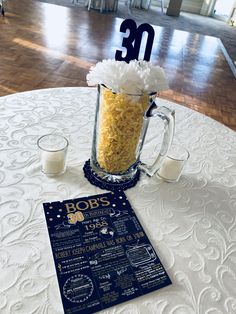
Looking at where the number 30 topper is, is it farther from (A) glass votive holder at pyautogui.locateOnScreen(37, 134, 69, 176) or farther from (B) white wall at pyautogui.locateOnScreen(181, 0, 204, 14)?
(B) white wall at pyautogui.locateOnScreen(181, 0, 204, 14)

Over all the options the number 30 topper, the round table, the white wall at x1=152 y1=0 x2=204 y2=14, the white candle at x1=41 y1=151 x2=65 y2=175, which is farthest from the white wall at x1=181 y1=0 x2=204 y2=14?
the white candle at x1=41 y1=151 x2=65 y2=175

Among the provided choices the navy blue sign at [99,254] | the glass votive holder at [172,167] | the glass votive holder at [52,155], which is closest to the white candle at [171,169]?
the glass votive holder at [172,167]

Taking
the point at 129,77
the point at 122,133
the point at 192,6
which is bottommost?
the point at 192,6

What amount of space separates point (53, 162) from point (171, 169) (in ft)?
1.00

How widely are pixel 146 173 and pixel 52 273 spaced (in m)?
0.37

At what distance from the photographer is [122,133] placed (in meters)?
0.69

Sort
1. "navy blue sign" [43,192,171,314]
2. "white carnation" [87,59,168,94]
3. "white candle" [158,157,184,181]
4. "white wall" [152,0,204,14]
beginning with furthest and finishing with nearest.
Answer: "white wall" [152,0,204,14] → "white candle" [158,157,184,181] → "white carnation" [87,59,168,94] → "navy blue sign" [43,192,171,314]

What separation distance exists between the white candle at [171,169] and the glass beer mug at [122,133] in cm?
4

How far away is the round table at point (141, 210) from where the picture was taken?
0.53 m

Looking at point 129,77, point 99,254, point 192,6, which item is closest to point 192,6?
point 192,6

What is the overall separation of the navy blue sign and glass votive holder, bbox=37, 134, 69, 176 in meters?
0.10

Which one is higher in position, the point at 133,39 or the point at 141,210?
the point at 133,39

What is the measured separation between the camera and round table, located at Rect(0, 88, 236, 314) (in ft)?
1.73

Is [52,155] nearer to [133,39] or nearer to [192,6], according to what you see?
[133,39]
